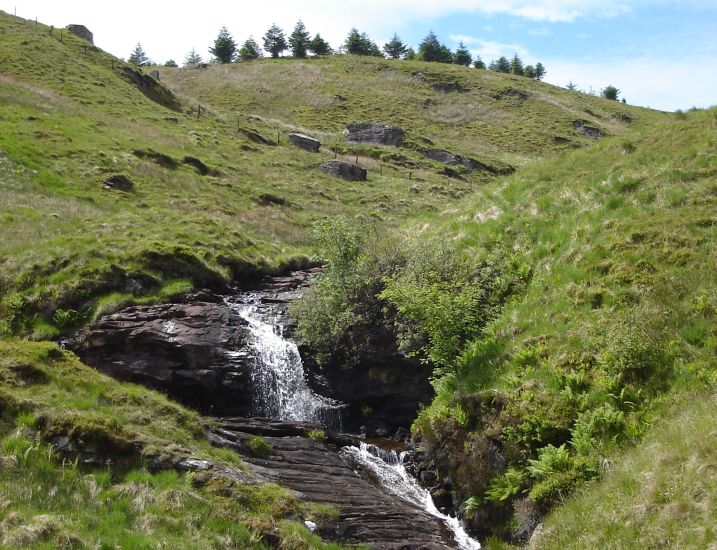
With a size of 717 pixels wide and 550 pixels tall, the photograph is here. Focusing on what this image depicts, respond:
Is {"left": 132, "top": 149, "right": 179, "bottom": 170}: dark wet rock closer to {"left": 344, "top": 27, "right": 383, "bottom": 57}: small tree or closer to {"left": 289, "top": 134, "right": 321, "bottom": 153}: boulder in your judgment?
{"left": 289, "top": 134, "right": 321, "bottom": 153}: boulder

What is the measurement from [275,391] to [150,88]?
62039mm

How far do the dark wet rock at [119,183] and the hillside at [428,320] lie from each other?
14cm

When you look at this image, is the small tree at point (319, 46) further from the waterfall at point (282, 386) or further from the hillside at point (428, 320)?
the waterfall at point (282, 386)

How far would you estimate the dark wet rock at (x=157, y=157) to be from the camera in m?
43.6

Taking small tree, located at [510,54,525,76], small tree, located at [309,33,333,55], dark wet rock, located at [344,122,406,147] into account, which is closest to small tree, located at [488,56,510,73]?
small tree, located at [510,54,525,76]

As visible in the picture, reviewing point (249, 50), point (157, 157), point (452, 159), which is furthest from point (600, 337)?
point (249, 50)

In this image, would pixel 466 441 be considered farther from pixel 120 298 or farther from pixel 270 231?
pixel 270 231

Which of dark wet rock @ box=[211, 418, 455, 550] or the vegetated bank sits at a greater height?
the vegetated bank

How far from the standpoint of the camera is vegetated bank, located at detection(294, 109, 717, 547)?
12.7m

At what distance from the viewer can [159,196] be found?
37.7 m

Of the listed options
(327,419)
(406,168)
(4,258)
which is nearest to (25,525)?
(327,419)

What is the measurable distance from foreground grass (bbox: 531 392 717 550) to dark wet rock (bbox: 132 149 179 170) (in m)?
40.8

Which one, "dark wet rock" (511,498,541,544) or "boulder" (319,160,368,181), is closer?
"dark wet rock" (511,498,541,544)

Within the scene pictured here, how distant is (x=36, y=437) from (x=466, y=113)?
347ft
